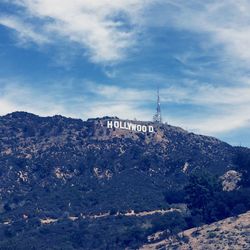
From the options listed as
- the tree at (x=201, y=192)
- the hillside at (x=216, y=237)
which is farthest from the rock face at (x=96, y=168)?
the hillside at (x=216, y=237)

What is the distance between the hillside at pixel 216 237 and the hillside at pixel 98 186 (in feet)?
22.4

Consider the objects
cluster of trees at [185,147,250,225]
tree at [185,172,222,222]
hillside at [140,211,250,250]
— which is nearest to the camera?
hillside at [140,211,250,250]

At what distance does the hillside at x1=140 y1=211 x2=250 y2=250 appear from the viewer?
77.9 metres

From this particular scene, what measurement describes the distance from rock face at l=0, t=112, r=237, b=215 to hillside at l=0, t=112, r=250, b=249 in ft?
0.76

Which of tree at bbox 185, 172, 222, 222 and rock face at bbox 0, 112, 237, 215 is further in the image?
rock face at bbox 0, 112, 237, 215

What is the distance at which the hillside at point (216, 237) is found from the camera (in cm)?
7788

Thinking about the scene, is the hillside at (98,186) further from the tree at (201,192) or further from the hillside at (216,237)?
the hillside at (216,237)

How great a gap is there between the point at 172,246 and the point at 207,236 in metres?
5.26

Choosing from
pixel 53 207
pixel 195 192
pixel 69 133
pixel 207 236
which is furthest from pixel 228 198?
pixel 69 133

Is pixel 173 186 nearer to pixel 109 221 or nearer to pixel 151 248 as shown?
pixel 109 221

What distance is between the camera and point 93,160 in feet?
586

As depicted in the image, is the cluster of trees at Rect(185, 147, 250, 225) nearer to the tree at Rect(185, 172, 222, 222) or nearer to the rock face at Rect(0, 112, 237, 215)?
the tree at Rect(185, 172, 222, 222)

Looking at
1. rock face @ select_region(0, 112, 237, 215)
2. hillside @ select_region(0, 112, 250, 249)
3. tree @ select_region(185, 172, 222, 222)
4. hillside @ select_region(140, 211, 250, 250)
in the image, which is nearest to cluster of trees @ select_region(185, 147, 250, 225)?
tree @ select_region(185, 172, 222, 222)

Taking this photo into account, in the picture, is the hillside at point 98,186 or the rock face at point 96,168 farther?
the rock face at point 96,168
